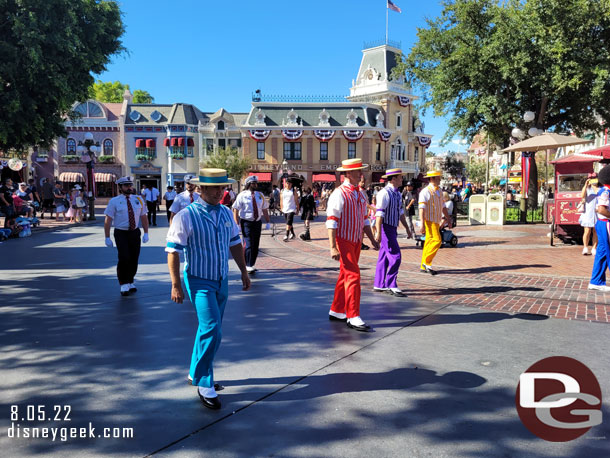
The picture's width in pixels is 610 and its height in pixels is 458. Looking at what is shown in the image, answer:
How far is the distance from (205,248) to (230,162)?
40.1 m

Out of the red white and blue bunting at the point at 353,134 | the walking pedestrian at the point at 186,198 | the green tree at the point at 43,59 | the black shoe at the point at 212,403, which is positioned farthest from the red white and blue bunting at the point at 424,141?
the black shoe at the point at 212,403

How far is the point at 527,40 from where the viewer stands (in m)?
18.6

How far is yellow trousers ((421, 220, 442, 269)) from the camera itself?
8.05 meters

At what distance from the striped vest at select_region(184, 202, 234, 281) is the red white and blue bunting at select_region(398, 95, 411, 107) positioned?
→ 49.0m

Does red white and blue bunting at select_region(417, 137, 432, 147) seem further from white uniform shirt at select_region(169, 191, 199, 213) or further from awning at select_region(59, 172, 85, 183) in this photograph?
white uniform shirt at select_region(169, 191, 199, 213)

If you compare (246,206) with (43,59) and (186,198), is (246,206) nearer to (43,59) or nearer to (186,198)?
(186,198)

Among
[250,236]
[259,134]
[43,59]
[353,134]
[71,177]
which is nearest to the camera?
[250,236]

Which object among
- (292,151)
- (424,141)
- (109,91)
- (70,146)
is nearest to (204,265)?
(292,151)

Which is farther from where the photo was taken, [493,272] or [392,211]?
[493,272]

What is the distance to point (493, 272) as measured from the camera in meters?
8.70

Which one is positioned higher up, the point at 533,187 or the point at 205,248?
the point at 533,187

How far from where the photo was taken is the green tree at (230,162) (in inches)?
1660

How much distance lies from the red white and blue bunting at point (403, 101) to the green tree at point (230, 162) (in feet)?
57.1

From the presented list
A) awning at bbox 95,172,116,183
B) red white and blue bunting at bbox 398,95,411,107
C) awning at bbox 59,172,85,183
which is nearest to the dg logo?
awning at bbox 95,172,116,183
